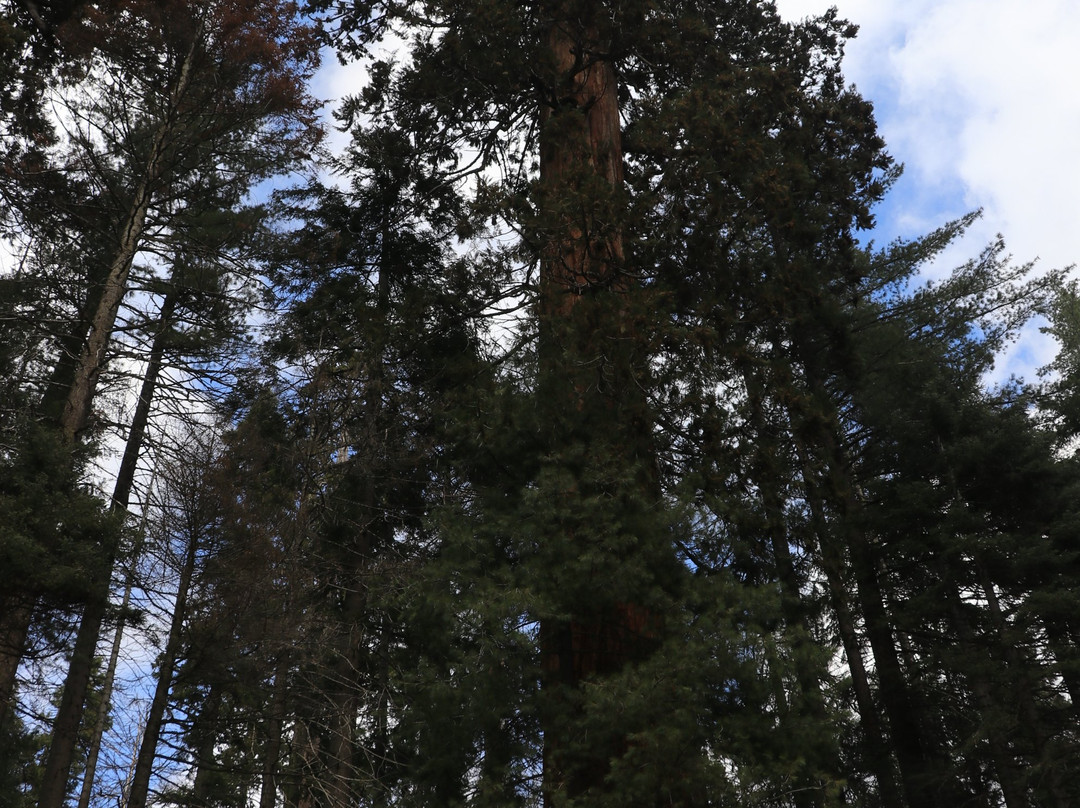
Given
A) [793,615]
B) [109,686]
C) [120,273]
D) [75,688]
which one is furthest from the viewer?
[109,686]

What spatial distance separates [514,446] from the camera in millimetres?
7906

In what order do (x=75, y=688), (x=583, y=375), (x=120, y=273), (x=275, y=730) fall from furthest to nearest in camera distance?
(x=120, y=273) → (x=275, y=730) → (x=75, y=688) → (x=583, y=375)

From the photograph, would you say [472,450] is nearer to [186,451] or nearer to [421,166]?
[186,451]

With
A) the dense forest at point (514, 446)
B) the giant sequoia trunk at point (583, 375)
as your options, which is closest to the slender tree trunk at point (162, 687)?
the dense forest at point (514, 446)

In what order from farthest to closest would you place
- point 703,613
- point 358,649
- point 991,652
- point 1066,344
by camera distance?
point 1066,344 → point 991,652 → point 358,649 → point 703,613

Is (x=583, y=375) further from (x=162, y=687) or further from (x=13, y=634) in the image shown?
(x=13, y=634)

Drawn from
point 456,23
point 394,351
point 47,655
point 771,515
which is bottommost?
point 47,655

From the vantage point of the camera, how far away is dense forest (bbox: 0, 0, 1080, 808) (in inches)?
264

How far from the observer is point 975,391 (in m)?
13.4

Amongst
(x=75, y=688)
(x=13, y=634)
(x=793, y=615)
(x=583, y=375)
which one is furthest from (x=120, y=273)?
(x=793, y=615)

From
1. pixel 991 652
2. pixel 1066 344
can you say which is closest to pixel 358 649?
pixel 991 652

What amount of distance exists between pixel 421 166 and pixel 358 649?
630 cm

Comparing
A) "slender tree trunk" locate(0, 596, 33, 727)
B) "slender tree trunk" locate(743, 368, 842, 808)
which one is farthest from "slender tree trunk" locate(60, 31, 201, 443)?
"slender tree trunk" locate(743, 368, 842, 808)

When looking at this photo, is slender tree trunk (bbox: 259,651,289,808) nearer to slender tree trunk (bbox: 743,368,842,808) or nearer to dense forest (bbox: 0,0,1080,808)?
dense forest (bbox: 0,0,1080,808)
